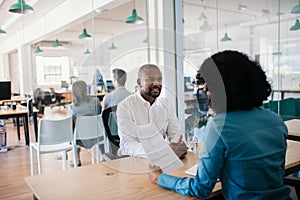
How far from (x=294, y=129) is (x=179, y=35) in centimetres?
163

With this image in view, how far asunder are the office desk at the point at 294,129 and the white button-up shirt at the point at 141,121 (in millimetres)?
1049

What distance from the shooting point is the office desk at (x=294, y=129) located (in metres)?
2.31

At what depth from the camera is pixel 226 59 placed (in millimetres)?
1013

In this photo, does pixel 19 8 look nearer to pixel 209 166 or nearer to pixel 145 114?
pixel 145 114

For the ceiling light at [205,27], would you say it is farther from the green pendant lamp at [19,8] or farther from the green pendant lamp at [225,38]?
the green pendant lamp at [19,8]

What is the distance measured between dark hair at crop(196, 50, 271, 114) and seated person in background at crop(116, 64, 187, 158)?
30.8 inches

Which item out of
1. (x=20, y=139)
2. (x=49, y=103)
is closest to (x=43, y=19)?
(x=49, y=103)

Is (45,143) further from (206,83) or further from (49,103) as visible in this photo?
(49,103)

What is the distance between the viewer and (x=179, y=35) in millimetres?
3330

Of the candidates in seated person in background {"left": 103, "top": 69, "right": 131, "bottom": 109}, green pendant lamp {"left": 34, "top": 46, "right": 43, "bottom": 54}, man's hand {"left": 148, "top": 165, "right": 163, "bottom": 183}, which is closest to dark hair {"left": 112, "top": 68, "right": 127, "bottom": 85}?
seated person in background {"left": 103, "top": 69, "right": 131, "bottom": 109}

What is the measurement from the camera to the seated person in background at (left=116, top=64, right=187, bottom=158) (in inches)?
70.1

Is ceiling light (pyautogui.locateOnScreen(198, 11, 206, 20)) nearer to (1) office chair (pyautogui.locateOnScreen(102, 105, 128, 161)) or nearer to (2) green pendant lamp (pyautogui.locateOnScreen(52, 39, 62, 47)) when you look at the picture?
(1) office chair (pyautogui.locateOnScreen(102, 105, 128, 161))

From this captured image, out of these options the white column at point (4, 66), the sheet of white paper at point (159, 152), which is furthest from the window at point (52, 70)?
the sheet of white paper at point (159, 152)

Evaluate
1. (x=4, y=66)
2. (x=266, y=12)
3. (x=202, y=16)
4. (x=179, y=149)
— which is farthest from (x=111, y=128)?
(x=4, y=66)
